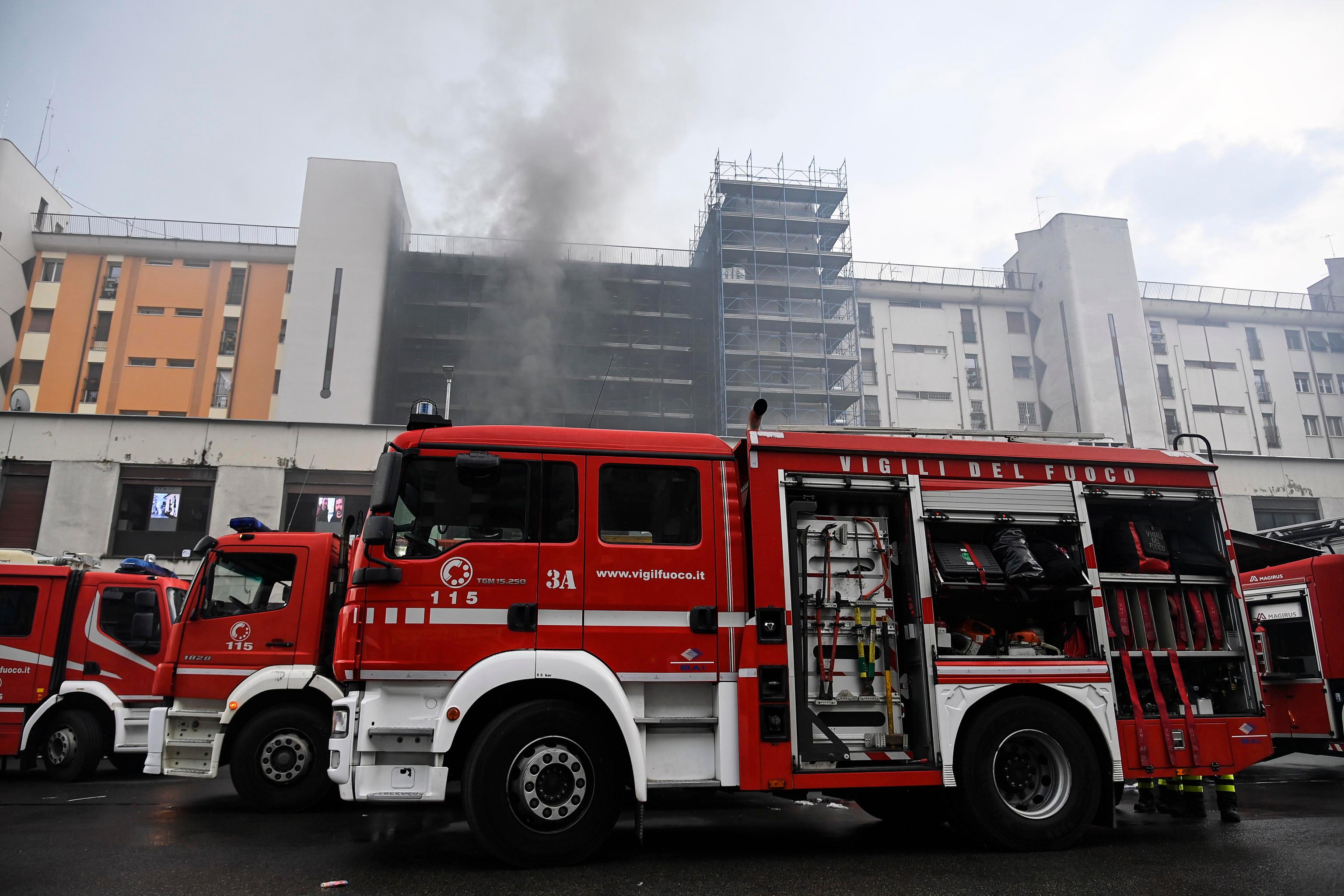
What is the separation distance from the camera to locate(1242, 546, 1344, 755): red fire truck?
29.2ft

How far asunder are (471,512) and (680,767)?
2.25 m

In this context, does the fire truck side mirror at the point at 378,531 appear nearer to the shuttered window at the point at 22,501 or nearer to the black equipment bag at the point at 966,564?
the black equipment bag at the point at 966,564

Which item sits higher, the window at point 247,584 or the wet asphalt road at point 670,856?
the window at point 247,584

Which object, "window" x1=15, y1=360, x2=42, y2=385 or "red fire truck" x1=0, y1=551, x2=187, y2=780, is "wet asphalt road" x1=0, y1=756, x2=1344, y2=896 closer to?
"red fire truck" x1=0, y1=551, x2=187, y2=780

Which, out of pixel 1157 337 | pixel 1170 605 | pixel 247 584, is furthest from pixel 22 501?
pixel 1157 337

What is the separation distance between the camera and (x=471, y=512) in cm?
592

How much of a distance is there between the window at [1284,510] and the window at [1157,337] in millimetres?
28180

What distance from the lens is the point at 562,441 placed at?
6.17 metres

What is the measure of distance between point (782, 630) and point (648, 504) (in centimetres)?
129

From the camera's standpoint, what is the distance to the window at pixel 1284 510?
29.2m

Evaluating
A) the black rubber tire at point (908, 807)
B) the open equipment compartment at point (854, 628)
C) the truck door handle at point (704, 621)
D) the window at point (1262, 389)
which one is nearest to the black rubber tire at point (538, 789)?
the truck door handle at point (704, 621)

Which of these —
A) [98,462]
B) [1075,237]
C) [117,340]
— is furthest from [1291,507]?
[117,340]

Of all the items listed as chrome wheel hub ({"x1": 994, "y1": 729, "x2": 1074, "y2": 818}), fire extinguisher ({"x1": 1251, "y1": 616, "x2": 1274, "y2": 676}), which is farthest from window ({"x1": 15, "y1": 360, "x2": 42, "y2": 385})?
fire extinguisher ({"x1": 1251, "y1": 616, "x2": 1274, "y2": 676})

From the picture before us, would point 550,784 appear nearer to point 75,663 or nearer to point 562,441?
point 562,441
